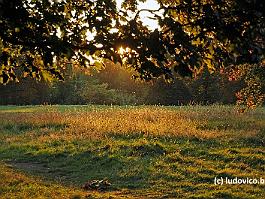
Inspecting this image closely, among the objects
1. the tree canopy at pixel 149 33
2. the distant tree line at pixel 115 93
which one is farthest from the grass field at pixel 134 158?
the distant tree line at pixel 115 93

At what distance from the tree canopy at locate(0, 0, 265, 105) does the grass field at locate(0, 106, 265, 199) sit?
21.6ft

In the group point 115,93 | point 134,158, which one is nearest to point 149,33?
point 134,158

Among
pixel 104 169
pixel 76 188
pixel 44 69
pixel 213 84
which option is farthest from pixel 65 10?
pixel 213 84

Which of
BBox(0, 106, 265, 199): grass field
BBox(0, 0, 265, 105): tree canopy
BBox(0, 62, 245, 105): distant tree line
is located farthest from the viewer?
BBox(0, 62, 245, 105): distant tree line

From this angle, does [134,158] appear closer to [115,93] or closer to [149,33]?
[149,33]

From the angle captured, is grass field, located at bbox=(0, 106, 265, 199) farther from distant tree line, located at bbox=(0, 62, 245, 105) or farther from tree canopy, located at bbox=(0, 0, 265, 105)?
distant tree line, located at bbox=(0, 62, 245, 105)

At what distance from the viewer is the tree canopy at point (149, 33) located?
5570mm

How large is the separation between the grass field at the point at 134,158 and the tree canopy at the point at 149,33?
658cm

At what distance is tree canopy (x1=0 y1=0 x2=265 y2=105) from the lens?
5.57 m

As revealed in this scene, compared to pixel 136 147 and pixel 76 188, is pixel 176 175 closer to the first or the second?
pixel 76 188

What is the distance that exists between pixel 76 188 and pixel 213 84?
59.3 m

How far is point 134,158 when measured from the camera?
56.4 feet

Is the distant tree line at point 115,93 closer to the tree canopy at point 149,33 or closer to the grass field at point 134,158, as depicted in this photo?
the grass field at point 134,158

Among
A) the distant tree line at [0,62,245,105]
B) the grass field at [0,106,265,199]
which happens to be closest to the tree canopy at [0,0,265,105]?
the grass field at [0,106,265,199]
